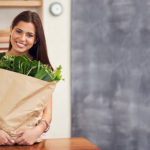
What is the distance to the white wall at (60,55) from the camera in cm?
318

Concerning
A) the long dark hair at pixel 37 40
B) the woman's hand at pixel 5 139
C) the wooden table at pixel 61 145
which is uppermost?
the long dark hair at pixel 37 40

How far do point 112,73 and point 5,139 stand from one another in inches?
73.6

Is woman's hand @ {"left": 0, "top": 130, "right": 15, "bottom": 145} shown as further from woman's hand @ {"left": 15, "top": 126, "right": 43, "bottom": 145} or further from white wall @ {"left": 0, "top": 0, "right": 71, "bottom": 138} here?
white wall @ {"left": 0, "top": 0, "right": 71, "bottom": 138}

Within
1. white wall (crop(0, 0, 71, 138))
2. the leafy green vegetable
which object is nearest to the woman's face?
the leafy green vegetable

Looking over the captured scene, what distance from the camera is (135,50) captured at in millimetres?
2904

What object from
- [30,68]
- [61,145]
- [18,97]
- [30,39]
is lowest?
[61,145]

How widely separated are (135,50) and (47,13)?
95 centimetres

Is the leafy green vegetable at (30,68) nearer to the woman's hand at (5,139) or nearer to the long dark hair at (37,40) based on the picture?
the woman's hand at (5,139)

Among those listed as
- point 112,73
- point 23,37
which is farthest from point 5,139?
point 112,73

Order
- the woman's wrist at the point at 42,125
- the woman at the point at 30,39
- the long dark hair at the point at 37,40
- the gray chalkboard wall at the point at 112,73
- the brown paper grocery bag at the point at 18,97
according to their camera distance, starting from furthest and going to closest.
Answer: the gray chalkboard wall at the point at 112,73 < the long dark hair at the point at 37,40 < the woman at the point at 30,39 < the woman's wrist at the point at 42,125 < the brown paper grocery bag at the point at 18,97

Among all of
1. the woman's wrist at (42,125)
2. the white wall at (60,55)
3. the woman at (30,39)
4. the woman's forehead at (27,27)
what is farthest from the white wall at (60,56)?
the woman's wrist at (42,125)

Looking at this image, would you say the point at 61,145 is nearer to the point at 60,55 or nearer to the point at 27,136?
the point at 27,136

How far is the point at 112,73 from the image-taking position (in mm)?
3064

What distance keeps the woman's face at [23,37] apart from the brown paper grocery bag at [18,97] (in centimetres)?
49
